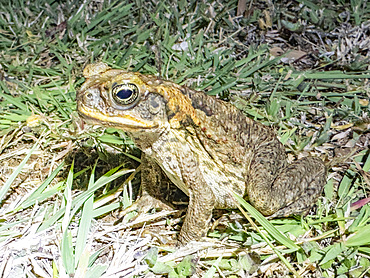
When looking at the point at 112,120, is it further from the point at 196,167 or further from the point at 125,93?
the point at 196,167

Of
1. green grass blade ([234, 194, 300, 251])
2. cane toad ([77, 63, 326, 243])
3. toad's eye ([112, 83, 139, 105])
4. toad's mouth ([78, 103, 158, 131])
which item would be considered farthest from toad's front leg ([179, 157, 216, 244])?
toad's eye ([112, 83, 139, 105])

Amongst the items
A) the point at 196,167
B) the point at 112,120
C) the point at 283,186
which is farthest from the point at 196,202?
the point at 112,120

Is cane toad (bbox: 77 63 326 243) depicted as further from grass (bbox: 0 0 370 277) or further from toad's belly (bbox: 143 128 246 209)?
grass (bbox: 0 0 370 277)

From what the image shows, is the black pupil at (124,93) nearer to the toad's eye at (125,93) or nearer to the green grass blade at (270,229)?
the toad's eye at (125,93)

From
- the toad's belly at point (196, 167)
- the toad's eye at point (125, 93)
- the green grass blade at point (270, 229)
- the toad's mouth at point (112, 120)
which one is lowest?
the green grass blade at point (270, 229)

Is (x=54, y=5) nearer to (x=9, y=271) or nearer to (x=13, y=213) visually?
(x=13, y=213)

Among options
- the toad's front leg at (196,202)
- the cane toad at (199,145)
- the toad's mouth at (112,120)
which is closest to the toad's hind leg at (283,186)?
the cane toad at (199,145)
